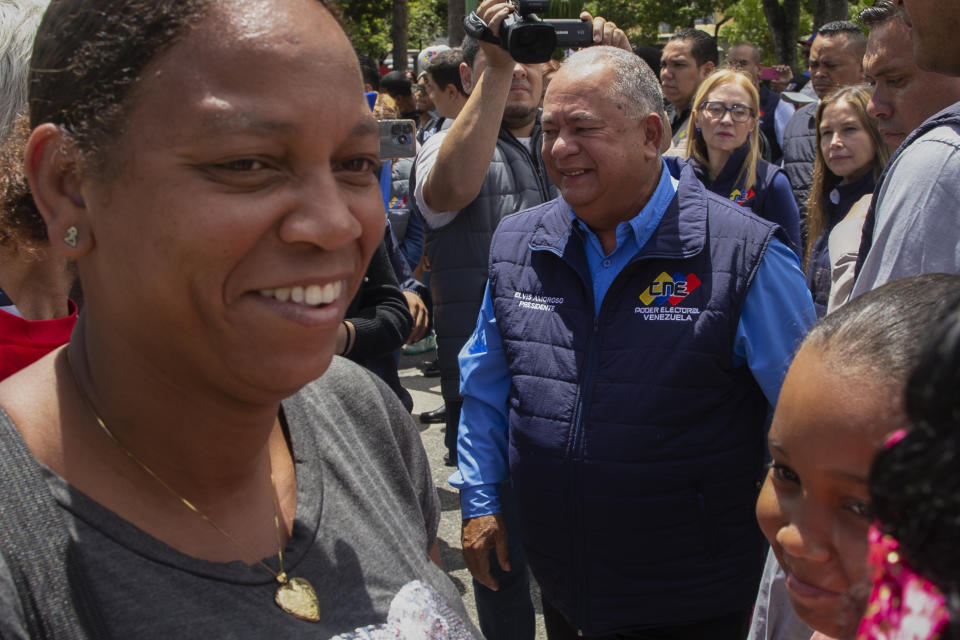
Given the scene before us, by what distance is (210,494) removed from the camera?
1263 millimetres

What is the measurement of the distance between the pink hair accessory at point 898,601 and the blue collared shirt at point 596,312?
1962 mm

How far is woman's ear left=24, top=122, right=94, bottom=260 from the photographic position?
1.08 metres

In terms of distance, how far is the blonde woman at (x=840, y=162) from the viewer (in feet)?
15.3

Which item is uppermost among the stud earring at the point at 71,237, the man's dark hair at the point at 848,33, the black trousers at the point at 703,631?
the stud earring at the point at 71,237

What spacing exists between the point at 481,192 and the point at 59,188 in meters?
3.04

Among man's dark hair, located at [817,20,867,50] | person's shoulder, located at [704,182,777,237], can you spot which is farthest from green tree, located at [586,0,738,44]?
person's shoulder, located at [704,182,777,237]

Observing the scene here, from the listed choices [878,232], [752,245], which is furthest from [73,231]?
[752,245]

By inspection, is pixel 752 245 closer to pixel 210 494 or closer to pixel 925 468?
pixel 210 494

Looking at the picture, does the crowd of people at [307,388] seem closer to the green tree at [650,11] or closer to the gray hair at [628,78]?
the gray hair at [628,78]

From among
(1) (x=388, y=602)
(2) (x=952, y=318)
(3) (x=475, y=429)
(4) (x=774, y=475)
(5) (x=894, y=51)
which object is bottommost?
(3) (x=475, y=429)

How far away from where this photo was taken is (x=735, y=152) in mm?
5074

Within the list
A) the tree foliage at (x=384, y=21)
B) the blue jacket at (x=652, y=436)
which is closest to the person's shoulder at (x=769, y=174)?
the blue jacket at (x=652, y=436)

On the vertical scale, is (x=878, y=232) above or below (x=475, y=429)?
above

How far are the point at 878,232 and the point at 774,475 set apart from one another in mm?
894
